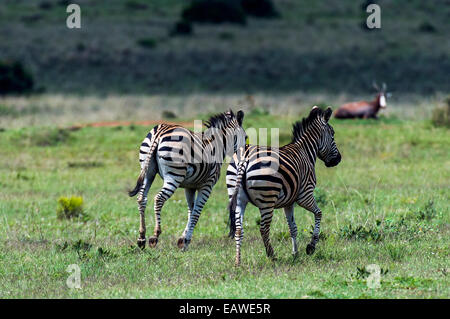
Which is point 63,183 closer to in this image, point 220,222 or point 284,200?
point 220,222

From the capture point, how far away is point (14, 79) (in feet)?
106

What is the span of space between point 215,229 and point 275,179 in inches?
128

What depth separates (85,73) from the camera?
129 ft

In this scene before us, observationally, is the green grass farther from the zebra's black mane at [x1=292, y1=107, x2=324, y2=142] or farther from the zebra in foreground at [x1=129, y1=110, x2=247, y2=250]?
the zebra's black mane at [x1=292, y1=107, x2=324, y2=142]

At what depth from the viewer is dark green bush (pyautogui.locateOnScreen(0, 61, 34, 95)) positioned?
32.1 meters

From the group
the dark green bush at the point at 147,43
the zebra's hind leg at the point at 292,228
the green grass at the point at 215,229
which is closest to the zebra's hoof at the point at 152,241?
the green grass at the point at 215,229

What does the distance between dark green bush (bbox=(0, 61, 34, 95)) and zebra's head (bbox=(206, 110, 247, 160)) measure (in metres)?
22.5

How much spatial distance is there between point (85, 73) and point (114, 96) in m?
7.73

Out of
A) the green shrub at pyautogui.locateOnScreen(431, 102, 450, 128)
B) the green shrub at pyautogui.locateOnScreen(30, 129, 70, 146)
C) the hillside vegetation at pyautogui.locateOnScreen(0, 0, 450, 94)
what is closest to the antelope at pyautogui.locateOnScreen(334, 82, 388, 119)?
the green shrub at pyautogui.locateOnScreen(431, 102, 450, 128)

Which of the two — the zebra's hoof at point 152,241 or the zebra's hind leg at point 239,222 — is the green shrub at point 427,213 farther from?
the zebra's hoof at point 152,241

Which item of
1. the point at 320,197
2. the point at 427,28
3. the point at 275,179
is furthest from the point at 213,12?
the point at 275,179

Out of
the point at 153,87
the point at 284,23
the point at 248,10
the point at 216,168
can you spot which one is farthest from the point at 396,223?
the point at 248,10

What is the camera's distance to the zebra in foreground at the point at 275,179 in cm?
898
